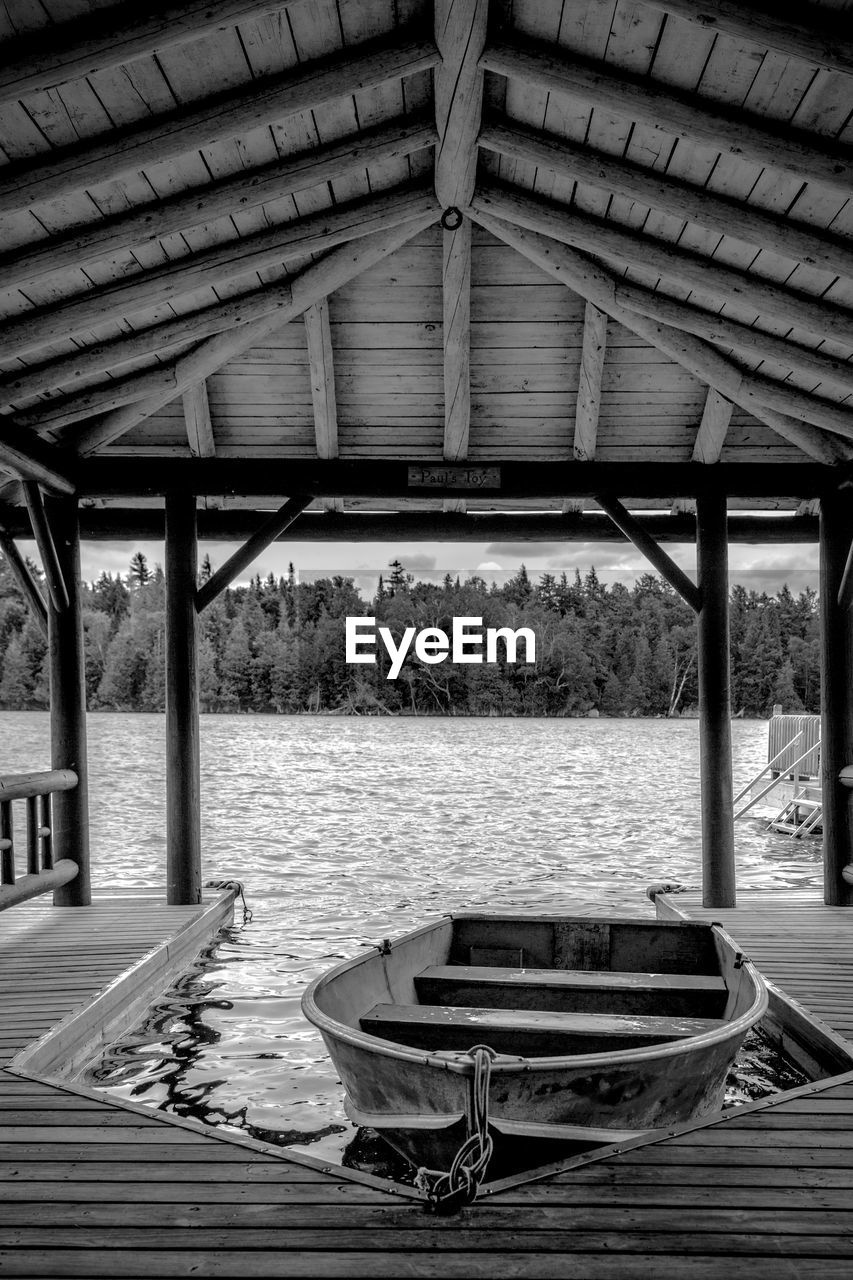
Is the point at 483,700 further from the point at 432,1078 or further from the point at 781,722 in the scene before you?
the point at 432,1078

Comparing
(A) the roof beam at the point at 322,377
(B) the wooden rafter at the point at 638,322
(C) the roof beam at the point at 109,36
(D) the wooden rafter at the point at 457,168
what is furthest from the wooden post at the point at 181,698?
(C) the roof beam at the point at 109,36

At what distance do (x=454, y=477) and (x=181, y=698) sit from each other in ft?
8.44

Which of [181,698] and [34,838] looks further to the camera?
[181,698]

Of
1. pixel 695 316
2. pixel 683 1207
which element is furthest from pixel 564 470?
pixel 683 1207

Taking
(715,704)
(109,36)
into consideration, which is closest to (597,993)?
(715,704)

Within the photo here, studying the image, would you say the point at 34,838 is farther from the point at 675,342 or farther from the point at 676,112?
the point at 676,112

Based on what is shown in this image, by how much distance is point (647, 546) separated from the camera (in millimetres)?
7480

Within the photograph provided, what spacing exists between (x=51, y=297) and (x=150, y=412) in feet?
5.09

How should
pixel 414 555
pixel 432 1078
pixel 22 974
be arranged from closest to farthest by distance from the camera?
1. pixel 432 1078
2. pixel 22 974
3. pixel 414 555

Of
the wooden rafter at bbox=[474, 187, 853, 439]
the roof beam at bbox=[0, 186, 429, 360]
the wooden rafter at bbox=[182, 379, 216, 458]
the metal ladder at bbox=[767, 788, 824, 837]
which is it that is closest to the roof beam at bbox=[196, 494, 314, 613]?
the wooden rafter at bbox=[182, 379, 216, 458]

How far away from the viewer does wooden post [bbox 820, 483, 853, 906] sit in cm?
741

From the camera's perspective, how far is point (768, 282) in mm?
5172

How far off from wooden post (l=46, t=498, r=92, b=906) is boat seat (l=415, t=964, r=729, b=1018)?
11.7 ft

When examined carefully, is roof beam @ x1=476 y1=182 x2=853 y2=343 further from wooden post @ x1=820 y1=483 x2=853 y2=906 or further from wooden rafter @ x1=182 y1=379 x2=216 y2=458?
wooden post @ x1=820 y1=483 x2=853 y2=906
